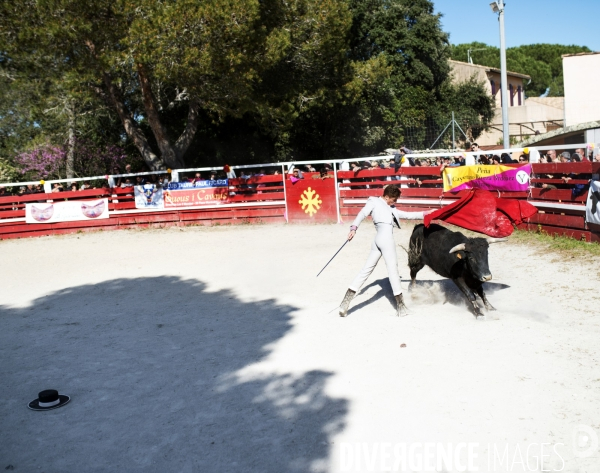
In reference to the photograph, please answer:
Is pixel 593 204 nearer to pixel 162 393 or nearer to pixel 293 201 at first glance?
pixel 162 393

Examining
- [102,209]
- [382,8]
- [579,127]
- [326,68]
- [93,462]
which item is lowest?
[93,462]

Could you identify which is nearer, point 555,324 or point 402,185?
point 555,324

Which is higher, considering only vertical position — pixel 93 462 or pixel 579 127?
pixel 579 127

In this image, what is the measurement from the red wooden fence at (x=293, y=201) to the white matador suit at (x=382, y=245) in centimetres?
498

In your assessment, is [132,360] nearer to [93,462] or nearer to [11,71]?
[93,462]

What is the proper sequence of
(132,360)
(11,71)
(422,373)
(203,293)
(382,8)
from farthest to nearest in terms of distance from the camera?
(382,8)
(11,71)
(203,293)
(132,360)
(422,373)

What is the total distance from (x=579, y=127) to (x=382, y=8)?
12.6 metres

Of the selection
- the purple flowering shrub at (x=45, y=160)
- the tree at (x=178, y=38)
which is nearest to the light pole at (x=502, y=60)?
the tree at (x=178, y=38)

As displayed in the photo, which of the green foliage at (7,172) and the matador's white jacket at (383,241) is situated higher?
the green foliage at (7,172)

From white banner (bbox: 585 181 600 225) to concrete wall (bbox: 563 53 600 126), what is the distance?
96.4 feet

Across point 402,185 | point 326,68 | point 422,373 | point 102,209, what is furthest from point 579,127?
point 422,373

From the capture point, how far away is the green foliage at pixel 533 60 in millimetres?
74938

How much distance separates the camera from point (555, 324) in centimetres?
719

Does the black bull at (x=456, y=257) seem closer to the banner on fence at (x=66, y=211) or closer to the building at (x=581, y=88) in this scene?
the banner on fence at (x=66, y=211)
